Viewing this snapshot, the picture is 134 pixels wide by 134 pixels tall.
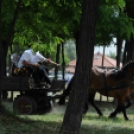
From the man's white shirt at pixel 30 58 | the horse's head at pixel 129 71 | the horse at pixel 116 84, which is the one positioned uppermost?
the man's white shirt at pixel 30 58

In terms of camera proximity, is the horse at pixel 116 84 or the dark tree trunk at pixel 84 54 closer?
the dark tree trunk at pixel 84 54

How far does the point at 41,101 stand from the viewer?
13781 millimetres

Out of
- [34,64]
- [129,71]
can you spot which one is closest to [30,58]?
[34,64]

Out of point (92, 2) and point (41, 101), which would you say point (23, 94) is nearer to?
point (41, 101)

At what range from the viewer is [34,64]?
13062 mm

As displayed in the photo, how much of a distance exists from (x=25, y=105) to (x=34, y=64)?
4.63 ft

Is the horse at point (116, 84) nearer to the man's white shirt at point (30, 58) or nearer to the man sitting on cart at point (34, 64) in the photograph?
the man sitting on cart at point (34, 64)

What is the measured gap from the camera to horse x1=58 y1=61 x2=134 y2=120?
1296 cm

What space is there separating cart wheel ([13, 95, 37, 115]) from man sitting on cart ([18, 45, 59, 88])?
58 cm

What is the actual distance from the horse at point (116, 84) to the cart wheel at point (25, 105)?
1.44 m

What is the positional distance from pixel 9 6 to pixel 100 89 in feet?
16.0

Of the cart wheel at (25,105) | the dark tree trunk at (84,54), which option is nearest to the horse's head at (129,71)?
the cart wheel at (25,105)

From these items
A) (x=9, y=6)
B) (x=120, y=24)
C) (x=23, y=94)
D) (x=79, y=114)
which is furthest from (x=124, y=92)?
(x=79, y=114)

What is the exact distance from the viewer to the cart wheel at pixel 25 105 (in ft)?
43.3
